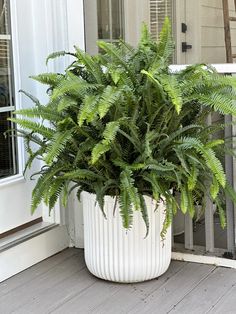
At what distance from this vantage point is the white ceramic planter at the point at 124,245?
2.43 meters

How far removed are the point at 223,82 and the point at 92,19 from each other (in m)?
1.00

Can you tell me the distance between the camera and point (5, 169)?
2.72 metres

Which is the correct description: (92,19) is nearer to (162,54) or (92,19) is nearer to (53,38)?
(53,38)

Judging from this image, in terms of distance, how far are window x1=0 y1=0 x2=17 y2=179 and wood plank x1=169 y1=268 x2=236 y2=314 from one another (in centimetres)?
106

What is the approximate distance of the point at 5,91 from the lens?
269cm

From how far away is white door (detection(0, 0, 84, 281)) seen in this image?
267 centimetres

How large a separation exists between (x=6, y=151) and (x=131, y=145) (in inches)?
27.9

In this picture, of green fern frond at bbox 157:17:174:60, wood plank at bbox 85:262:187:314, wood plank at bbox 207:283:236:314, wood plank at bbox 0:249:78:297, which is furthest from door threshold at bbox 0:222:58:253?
green fern frond at bbox 157:17:174:60

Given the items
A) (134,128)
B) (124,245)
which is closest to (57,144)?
(134,128)

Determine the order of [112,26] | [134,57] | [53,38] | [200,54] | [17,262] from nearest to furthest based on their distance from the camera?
1. [134,57]
2. [17,262]
3. [53,38]
4. [112,26]
5. [200,54]

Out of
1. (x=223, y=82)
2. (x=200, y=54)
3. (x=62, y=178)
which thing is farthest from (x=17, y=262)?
(x=200, y=54)

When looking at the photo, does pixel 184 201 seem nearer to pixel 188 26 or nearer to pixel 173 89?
pixel 173 89

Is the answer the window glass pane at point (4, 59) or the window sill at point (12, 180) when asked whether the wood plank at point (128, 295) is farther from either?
the window glass pane at point (4, 59)

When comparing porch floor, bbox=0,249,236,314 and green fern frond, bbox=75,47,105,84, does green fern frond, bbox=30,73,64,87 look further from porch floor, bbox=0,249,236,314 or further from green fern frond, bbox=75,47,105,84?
porch floor, bbox=0,249,236,314
